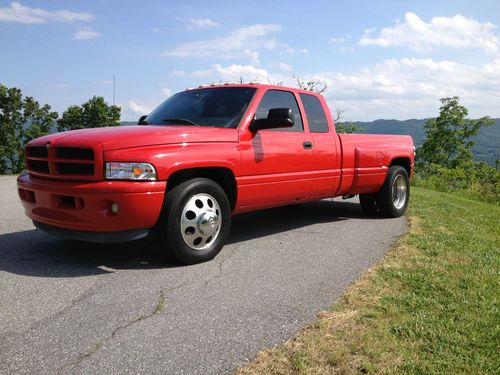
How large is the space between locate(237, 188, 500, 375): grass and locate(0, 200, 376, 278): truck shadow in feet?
6.06

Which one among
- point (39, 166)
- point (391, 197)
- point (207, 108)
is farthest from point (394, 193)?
point (39, 166)

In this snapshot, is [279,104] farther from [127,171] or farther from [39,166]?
[39,166]

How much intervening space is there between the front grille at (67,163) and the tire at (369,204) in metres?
4.75

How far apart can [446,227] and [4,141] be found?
40.9 metres

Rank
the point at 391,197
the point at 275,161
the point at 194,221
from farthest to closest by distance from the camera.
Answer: the point at 391,197, the point at 275,161, the point at 194,221

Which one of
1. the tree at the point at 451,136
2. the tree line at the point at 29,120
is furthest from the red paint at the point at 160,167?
the tree at the point at 451,136

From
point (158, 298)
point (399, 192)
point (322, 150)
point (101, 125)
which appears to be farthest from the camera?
point (101, 125)

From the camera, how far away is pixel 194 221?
418cm

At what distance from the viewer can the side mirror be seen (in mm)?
4609

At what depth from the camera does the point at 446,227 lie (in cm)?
635

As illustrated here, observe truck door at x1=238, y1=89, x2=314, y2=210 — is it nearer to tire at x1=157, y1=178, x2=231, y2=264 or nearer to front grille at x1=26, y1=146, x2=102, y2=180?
tire at x1=157, y1=178, x2=231, y2=264

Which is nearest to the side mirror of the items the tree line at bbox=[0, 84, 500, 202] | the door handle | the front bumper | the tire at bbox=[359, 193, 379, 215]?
the door handle

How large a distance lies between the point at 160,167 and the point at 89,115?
119 ft

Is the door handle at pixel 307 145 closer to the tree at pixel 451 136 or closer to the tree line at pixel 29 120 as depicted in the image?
the tree line at pixel 29 120
